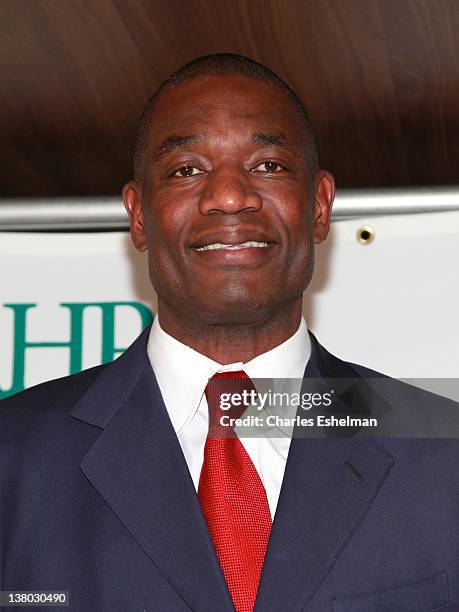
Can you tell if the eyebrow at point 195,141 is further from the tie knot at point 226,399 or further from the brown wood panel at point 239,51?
the tie knot at point 226,399

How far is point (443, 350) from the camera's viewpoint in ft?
6.73

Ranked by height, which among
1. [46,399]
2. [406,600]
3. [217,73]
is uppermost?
[217,73]

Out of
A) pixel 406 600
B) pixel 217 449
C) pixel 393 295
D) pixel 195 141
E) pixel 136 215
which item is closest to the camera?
pixel 406 600

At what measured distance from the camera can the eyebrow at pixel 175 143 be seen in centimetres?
167

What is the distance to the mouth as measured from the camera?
1.61 metres

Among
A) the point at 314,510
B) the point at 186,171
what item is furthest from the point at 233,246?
the point at 314,510

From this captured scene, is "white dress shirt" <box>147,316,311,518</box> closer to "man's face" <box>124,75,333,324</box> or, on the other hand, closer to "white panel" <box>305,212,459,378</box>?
"man's face" <box>124,75,333,324</box>

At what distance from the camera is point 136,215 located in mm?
1787

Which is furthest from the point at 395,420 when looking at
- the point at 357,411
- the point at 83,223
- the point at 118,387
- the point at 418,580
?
the point at 83,223

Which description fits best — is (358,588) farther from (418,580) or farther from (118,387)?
(118,387)

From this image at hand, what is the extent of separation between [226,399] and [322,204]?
1.22 feet

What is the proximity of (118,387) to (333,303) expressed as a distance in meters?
0.58

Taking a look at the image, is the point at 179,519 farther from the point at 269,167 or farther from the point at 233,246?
the point at 269,167

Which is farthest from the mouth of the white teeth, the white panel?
the white panel
